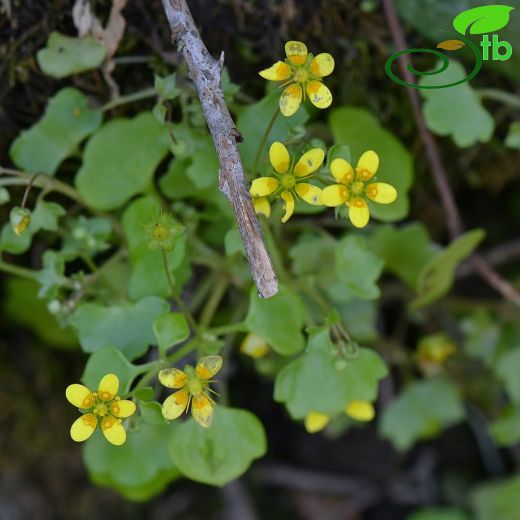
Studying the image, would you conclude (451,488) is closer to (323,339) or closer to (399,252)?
(399,252)

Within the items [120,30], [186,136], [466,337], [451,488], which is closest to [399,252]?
[466,337]

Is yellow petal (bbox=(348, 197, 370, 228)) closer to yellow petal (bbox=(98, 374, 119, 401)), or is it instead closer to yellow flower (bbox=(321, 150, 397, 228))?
yellow flower (bbox=(321, 150, 397, 228))

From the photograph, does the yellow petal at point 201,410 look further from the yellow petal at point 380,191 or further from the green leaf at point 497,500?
the green leaf at point 497,500

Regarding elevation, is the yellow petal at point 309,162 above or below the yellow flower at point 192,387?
above

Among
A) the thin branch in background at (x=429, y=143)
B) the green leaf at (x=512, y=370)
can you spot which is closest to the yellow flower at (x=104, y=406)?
the thin branch in background at (x=429, y=143)

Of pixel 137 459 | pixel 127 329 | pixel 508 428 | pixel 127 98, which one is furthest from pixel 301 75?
pixel 508 428
